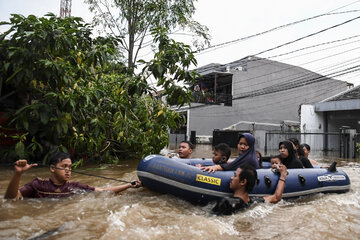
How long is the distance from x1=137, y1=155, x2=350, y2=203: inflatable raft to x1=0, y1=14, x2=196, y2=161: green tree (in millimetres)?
3002

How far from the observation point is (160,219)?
371 cm

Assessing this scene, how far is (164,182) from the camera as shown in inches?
176

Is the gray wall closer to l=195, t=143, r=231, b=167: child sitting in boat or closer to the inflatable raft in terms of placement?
l=195, t=143, r=231, b=167: child sitting in boat

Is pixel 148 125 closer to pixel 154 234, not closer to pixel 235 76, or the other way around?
pixel 154 234

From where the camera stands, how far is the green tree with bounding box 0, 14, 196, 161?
6.76 m

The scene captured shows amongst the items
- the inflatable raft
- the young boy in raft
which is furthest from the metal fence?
the young boy in raft

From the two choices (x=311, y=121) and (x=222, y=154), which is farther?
(x=311, y=121)

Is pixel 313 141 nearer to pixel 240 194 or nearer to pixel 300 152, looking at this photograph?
Answer: pixel 300 152

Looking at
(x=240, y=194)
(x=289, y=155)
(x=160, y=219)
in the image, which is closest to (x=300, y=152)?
(x=289, y=155)

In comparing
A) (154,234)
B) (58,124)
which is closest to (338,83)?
(58,124)

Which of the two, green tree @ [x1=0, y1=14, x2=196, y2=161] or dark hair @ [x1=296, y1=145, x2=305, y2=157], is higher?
green tree @ [x1=0, y1=14, x2=196, y2=161]

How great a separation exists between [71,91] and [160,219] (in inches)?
191

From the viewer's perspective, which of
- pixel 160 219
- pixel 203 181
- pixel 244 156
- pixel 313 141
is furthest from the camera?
pixel 313 141

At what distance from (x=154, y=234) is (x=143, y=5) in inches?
470
